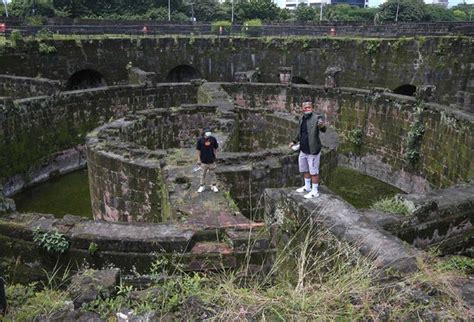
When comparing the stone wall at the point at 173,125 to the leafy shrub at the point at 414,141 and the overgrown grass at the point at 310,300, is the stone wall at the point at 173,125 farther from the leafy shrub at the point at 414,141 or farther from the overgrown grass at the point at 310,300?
the overgrown grass at the point at 310,300

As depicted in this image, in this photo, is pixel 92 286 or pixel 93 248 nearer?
pixel 92 286

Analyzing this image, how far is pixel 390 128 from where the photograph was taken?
44.7 feet

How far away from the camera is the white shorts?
5.53 metres

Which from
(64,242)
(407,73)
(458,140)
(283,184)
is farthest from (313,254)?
(407,73)

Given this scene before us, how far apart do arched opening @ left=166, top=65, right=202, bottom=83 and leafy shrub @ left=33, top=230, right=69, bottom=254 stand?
1638 centimetres

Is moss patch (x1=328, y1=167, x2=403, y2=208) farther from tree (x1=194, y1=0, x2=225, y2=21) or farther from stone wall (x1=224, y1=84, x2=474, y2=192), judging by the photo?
tree (x1=194, y1=0, x2=225, y2=21)

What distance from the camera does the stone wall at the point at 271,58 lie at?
17.3 meters

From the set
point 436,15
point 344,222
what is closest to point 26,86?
point 344,222

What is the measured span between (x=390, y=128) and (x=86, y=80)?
14.0 metres

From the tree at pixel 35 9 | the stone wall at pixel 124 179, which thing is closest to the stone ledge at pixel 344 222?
the stone wall at pixel 124 179

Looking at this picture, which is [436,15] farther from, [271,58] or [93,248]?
[93,248]

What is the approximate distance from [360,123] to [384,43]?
5.78 meters

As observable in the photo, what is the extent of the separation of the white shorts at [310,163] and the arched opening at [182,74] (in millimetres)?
16595

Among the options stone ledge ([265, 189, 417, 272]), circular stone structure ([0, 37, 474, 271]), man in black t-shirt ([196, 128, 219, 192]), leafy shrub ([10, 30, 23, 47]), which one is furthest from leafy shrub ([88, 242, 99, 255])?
leafy shrub ([10, 30, 23, 47])
